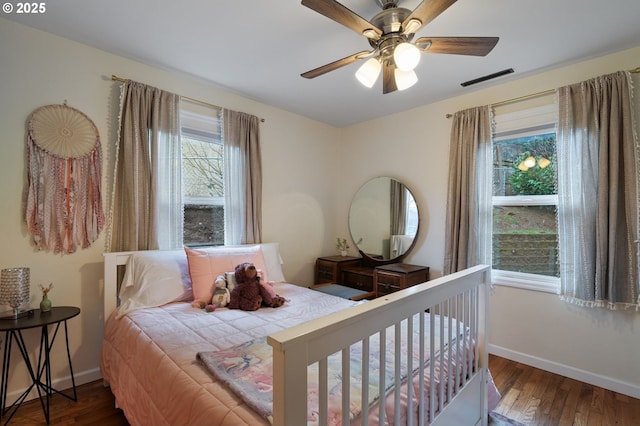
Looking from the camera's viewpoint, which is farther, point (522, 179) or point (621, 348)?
point (522, 179)

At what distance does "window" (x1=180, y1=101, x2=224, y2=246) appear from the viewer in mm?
2695

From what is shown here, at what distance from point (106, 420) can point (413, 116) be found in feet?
12.2

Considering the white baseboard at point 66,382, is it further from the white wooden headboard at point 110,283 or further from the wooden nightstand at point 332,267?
the wooden nightstand at point 332,267

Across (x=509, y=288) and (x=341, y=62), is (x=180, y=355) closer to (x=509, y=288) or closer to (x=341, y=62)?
(x=341, y=62)

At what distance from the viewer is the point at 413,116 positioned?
3289 mm

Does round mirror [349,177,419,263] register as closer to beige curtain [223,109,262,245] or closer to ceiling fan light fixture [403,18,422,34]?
beige curtain [223,109,262,245]

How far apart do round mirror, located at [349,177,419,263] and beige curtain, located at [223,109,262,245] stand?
1.36 meters

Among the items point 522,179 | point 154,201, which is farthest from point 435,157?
point 154,201

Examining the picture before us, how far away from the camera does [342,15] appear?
1378 mm

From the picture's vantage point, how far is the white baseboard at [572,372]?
205cm

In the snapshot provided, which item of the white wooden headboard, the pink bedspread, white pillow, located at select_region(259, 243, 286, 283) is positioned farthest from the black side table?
white pillow, located at select_region(259, 243, 286, 283)

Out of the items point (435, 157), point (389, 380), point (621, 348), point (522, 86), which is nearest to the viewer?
point (389, 380)

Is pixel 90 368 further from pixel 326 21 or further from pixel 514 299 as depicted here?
pixel 514 299

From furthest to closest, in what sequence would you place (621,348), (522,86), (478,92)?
(478,92), (522,86), (621,348)
